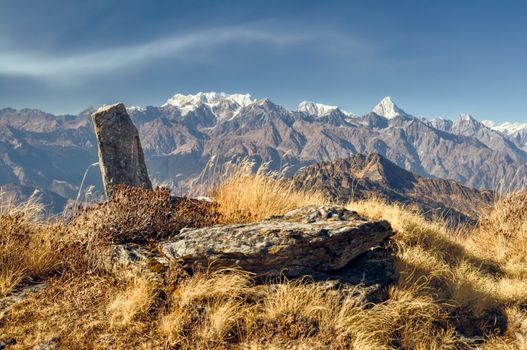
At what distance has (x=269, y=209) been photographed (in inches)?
372

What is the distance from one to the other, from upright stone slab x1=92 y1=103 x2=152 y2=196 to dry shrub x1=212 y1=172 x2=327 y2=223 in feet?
13.0

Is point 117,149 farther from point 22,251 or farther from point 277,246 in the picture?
point 277,246

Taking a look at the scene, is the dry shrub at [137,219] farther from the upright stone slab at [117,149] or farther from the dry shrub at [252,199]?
the upright stone slab at [117,149]

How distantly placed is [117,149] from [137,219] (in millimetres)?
6716

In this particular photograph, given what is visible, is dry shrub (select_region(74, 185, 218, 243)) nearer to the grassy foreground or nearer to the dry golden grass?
the grassy foreground

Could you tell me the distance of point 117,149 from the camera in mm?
13305

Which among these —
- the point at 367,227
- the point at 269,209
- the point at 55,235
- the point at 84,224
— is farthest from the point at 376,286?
the point at 55,235

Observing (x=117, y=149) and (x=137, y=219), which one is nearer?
(x=137, y=219)

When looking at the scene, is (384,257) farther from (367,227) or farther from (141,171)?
(141,171)

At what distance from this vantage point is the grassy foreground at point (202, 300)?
17.0 feet

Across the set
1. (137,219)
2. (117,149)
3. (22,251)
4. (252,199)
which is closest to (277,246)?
(137,219)

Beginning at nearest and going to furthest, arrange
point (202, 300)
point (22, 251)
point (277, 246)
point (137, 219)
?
1. point (202, 300)
2. point (277, 246)
3. point (22, 251)
4. point (137, 219)

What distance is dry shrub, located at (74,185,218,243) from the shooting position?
7.34m

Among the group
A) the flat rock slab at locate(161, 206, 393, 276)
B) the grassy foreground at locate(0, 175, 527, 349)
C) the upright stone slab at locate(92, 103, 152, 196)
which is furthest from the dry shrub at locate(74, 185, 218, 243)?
the upright stone slab at locate(92, 103, 152, 196)
